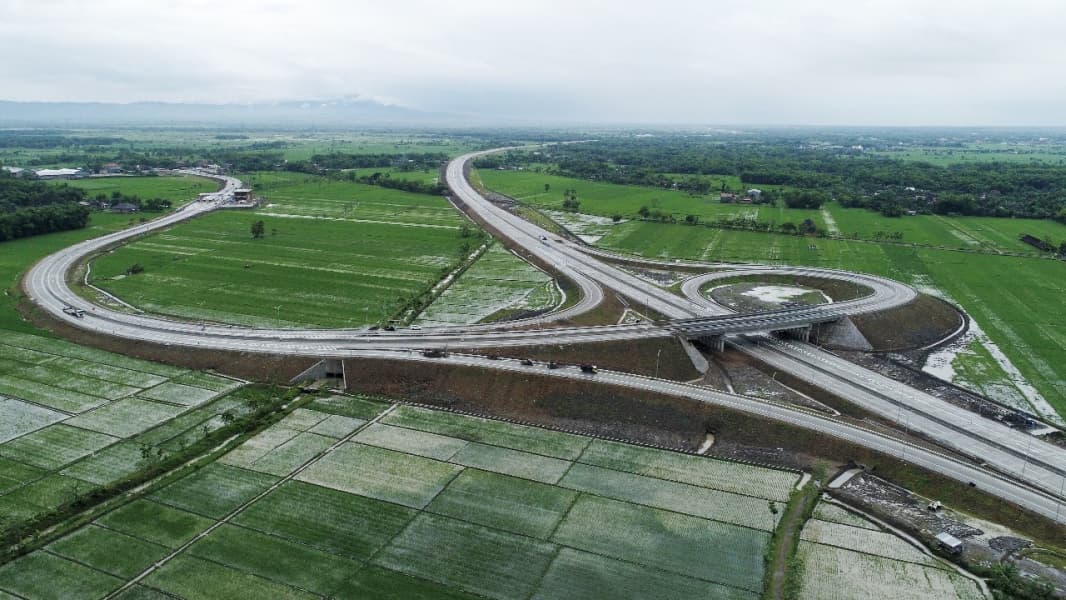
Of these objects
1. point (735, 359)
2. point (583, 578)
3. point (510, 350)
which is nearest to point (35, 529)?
point (583, 578)

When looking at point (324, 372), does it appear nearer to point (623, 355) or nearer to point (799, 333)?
point (623, 355)

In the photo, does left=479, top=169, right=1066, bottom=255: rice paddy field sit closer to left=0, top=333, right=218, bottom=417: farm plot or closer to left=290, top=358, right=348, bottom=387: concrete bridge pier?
left=290, top=358, right=348, bottom=387: concrete bridge pier

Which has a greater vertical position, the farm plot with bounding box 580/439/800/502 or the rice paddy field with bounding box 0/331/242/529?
the rice paddy field with bounding box 0/331/242/529

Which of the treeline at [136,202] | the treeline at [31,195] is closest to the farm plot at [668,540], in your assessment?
the treeline at [136,202]

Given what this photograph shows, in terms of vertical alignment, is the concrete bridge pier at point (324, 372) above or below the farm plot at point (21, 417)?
above

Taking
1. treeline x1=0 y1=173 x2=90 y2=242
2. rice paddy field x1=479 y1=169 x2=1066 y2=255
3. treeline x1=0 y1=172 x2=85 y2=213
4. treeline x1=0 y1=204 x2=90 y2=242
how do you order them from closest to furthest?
1. treeline x1=0 y1=204 x2=90 y2=242
2. treeline x1=0 y1=173 x2=90 y2=242
3. rice paddy field x1=479 y1=169 x2=1066 y2=255
4. treeline x1=0 y1=172 x2=85 y2=213

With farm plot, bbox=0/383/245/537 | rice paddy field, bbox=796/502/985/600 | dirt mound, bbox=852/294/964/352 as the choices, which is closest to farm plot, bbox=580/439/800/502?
rice paddy field, bbox=796/502/985/600

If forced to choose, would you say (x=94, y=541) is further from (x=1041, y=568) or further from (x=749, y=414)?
(x=1041, y=568)

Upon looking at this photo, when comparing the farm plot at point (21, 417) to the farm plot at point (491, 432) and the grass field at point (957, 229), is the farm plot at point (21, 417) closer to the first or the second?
the farm plot at point (491, 432)
